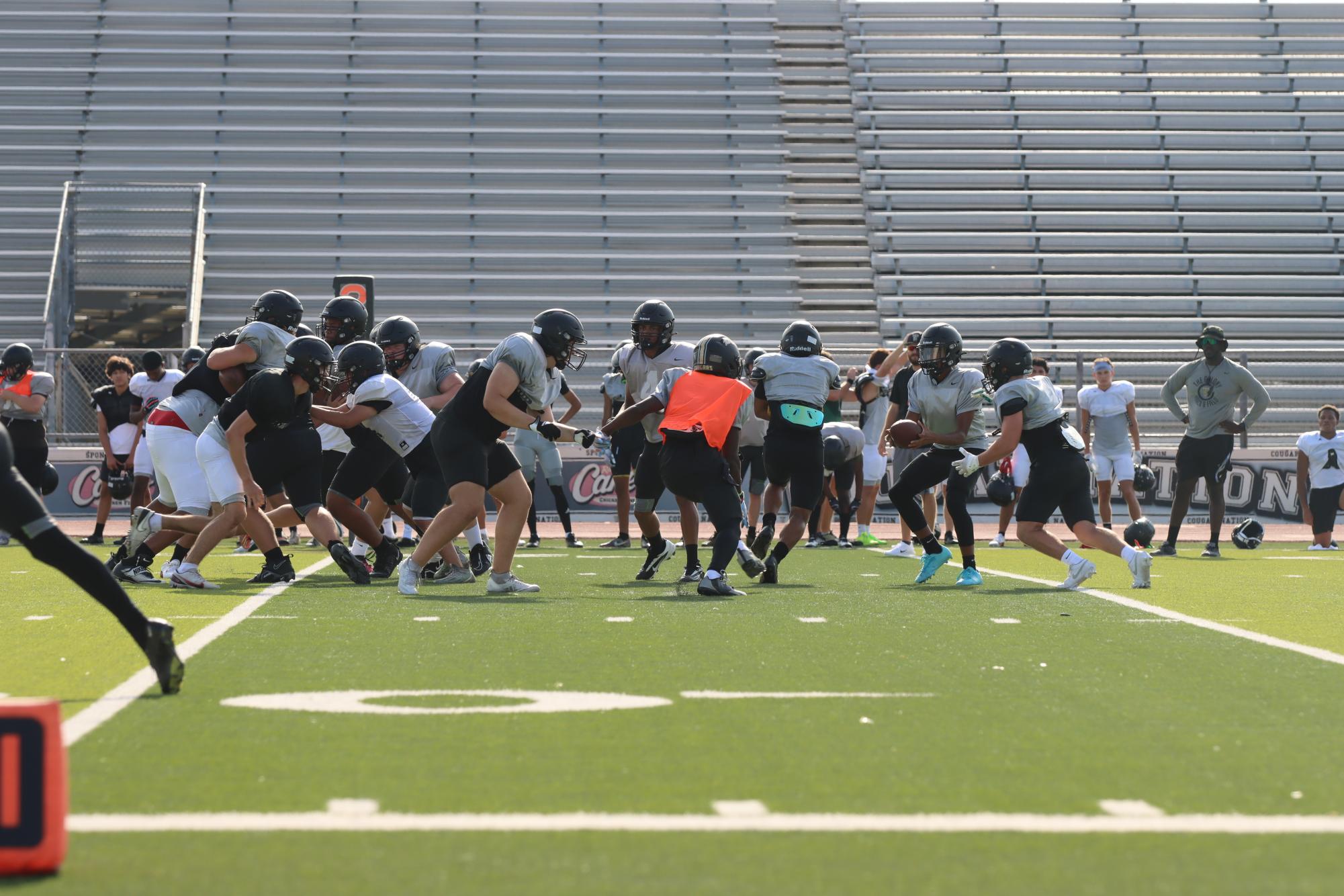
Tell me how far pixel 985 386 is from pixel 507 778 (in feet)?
23.3

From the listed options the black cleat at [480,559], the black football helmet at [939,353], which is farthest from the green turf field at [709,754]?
the black cleat at [480,559]

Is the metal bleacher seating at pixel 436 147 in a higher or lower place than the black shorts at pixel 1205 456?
higher

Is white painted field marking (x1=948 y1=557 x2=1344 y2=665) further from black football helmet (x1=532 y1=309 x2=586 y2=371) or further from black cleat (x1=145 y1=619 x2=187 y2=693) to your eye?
black cleat (x1=145 y1=619 x2=187 y2=693)

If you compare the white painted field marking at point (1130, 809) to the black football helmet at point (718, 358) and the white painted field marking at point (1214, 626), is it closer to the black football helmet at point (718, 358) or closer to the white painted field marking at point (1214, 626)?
the white painted field marking at point (1214, 626)

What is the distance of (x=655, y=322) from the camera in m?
10.1

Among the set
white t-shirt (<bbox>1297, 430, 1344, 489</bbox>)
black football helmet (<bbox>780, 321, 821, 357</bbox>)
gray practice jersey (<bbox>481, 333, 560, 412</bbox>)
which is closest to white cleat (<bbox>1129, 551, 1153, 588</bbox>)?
black football helmet (<bbox>780, 321, 821, 357</bbox>)

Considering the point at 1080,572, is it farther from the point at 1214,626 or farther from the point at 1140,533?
the point at 1140,533

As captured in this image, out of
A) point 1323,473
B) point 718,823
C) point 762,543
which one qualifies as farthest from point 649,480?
point 1323,473

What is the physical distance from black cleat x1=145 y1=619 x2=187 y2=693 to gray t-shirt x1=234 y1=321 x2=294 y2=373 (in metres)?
4.68

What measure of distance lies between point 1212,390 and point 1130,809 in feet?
36.1

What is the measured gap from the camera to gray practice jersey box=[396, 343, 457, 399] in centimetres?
1087

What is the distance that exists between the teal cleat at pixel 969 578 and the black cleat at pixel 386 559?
3624mm

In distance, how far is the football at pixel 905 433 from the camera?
988 cm

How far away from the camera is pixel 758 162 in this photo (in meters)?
26.0
